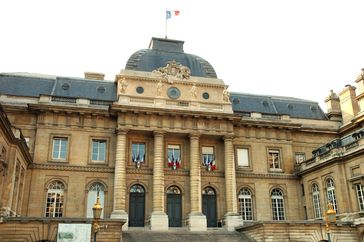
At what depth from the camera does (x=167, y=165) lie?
3134cm

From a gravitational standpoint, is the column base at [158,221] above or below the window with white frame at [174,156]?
below

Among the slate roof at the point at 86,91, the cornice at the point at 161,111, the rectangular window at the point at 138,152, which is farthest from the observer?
the slate roof at the point at 86,91

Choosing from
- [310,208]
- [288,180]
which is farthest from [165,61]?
[310,208]

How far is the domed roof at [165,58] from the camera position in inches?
1329

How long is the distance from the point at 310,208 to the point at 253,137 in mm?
7385

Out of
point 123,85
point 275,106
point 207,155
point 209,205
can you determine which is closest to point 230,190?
point 209,205

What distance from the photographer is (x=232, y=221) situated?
29656 mm

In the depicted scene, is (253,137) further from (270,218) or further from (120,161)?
(120,161)

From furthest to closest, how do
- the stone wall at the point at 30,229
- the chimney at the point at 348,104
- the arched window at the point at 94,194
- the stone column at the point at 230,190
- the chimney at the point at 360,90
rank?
the chimney at the point at 348,104
the chimney at the point at 360,90
the stone column at the point at 230,190
the arched window at the point at 94,194
the stone wall at the point at 30,229

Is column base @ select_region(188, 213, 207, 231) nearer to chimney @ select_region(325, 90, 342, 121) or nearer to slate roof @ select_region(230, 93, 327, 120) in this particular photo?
slate roof @ select_region(230, 93, 327, 120)

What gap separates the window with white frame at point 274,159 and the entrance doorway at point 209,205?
6.02 m

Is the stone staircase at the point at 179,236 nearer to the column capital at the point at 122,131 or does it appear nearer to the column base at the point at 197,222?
the column base at the point at 197,222

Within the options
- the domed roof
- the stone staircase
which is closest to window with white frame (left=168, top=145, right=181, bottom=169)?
the stone staircase

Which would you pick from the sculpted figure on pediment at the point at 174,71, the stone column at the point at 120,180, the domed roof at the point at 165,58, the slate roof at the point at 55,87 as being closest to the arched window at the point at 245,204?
the stone column at the point at 120,180
